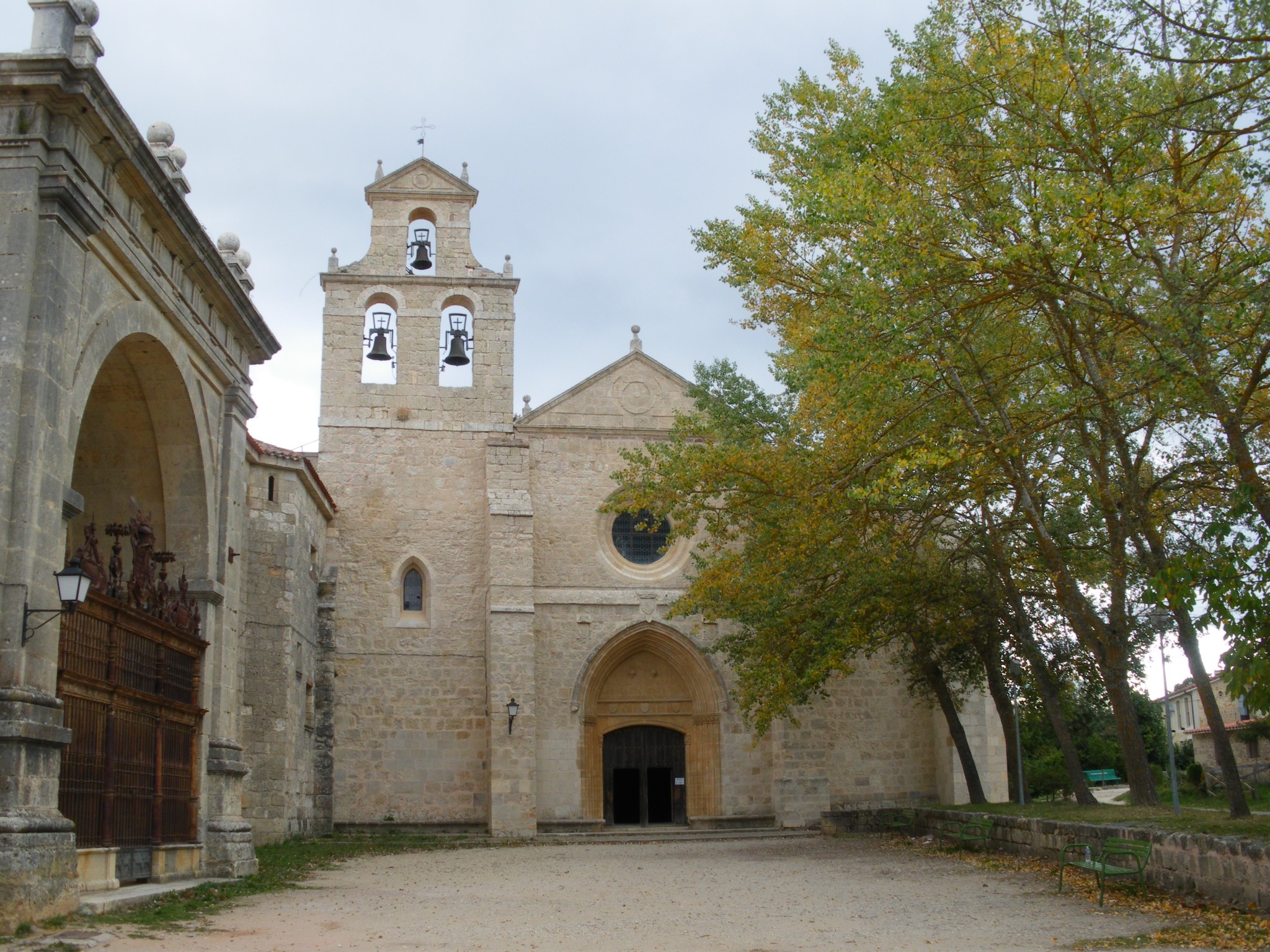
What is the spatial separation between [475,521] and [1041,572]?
11.4 meters

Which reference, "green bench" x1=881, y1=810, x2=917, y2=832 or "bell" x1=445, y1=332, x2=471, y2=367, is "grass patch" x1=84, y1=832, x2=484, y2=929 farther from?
"bell" x1=445, y1=332, x2=471, y2=367

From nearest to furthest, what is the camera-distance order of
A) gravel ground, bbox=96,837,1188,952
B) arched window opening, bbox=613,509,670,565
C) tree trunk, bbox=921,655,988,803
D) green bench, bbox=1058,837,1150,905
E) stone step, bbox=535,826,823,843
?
gravel ground, bbox=96,837,1188,952, green bench, bbox=1058,837,1150,905, tree trunk, bbox=921,655,988,803, stone step, bbox=535,826,823,843, arched window opening, bbox=613,509,670,565

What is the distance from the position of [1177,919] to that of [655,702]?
1533 centimetres

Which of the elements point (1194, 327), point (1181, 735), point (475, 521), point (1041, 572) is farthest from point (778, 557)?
point (1181, 735)

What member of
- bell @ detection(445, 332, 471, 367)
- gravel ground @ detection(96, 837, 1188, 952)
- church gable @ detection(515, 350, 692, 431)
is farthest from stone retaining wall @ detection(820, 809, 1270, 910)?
bell @ detection(445, 332, 471, 367)

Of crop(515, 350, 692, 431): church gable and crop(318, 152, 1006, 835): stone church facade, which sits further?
crop(515, 350, 692, 431): church gable

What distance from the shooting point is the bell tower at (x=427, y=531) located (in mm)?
21156

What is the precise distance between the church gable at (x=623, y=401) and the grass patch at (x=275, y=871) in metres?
8.41

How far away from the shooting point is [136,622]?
952 cm

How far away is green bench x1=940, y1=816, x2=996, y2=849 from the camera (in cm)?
1421

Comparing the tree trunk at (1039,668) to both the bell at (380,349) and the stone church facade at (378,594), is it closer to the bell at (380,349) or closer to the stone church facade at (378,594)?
the stone church facade at (378,594)

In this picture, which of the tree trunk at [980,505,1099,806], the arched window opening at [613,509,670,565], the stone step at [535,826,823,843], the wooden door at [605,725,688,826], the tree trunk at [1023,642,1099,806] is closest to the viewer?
the tree trunk at [980,505,1099,806]

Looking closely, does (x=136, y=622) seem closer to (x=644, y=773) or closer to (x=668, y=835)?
(x=668, y=835)

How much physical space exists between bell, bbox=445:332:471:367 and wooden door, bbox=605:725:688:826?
26.3 feet
